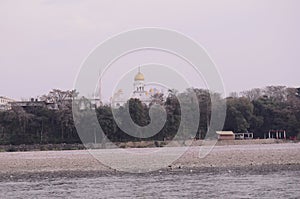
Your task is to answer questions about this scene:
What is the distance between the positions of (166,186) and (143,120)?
171 feet

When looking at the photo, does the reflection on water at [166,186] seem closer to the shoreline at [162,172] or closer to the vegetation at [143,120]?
the shoreline at [162,172]

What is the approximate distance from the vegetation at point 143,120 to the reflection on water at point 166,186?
4754 cm

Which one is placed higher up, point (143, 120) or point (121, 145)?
point (143, 120)

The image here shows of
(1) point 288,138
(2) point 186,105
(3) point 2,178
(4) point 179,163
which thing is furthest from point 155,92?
(3) point 2,178

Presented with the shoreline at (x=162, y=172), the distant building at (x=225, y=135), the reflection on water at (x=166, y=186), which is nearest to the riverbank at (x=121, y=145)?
the distant building at (x=225, y=135)

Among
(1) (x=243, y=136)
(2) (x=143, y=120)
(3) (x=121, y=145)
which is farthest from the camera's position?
(1) (x=243, y=136)

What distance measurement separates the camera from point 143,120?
8081 centimetres

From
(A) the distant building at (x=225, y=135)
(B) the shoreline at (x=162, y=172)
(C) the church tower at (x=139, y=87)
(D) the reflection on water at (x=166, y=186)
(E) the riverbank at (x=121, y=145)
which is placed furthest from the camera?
(C) the church tower at (x=139, y=87)

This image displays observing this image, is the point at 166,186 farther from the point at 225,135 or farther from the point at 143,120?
the point at 225,135

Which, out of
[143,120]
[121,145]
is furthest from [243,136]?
[121,145]

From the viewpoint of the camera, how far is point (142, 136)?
81812 mm

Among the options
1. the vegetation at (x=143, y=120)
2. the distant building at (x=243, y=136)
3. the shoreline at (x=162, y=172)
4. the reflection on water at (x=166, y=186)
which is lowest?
the reflection on water at (x=166, y=186)

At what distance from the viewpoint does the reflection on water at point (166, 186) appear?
84.6 ft

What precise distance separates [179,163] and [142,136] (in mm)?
39804
